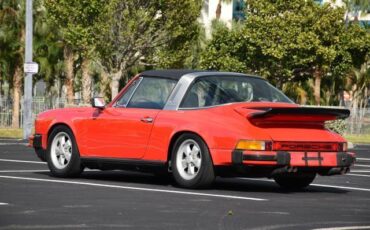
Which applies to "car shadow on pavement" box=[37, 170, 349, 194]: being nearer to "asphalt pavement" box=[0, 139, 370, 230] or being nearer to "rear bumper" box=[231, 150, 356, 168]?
"asphalt pavement" box=[0, 139, 370, 230]

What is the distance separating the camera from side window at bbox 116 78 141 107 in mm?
14469

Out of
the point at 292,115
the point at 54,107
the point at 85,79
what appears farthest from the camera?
the point at 85,79

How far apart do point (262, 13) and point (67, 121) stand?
34613 mm

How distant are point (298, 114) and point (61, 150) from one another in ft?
11.8

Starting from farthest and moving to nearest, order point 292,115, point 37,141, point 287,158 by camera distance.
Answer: point 37,141 → point 292,115 → point 287,158

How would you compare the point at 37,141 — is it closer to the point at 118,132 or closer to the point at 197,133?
the point at 118,132

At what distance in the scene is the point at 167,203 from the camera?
11227 millimetres

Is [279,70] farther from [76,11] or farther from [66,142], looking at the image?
[66,142]

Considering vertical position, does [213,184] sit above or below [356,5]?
below

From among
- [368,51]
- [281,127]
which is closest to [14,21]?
[368,51]

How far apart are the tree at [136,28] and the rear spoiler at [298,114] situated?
30108 mm

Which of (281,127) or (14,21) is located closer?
(281,127)

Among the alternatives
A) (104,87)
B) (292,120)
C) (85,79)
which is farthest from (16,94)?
(292,120)

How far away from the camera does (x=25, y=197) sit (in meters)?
11.5
